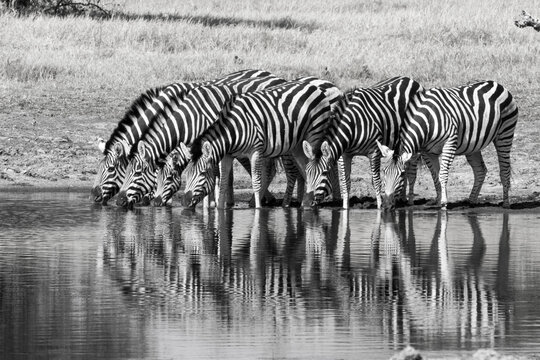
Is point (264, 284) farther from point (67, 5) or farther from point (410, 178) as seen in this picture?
point (67, 5)

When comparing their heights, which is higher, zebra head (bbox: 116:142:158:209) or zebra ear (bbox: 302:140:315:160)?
zebra ear (bbox: 302:140:315:160)

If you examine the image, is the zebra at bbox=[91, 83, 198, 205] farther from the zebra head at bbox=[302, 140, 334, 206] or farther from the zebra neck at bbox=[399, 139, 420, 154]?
the zebra neck at bbox=[399, 139, 420, 154]

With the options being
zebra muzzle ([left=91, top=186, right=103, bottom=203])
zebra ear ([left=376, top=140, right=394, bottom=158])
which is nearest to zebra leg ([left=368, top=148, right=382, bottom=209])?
zebra ear ([left=376, top=140, right=394, bottom=158])

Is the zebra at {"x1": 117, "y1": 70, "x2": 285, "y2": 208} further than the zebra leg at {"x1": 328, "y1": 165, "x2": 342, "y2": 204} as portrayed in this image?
No

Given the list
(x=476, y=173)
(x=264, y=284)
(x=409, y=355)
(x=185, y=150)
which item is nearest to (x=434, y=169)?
(x=476, y=173)

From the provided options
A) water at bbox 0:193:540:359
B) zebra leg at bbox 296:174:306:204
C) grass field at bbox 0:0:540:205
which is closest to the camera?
water at bbox 0:193:540:359

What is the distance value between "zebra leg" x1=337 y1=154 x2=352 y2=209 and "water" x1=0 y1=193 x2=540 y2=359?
803mm

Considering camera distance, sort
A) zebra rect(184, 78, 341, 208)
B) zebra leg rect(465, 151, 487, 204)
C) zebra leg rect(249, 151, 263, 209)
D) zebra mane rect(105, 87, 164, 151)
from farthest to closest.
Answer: zebra leg rect(465, 151, 487, 204) < zebra mane rect(105, 87, 164, 151) < zebra leg rect(249, 151, 263, 209) < zebra rect(184, 78, 341, 208)

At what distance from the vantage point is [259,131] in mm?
16922

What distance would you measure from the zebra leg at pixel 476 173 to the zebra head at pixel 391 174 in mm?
1273

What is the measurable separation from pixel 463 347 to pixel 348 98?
9776mm

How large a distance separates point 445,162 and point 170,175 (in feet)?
11.7

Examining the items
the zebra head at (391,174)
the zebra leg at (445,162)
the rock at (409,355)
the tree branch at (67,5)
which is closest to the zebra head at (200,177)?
the zebra head at (391,174)

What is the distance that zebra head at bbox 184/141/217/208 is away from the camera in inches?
643
